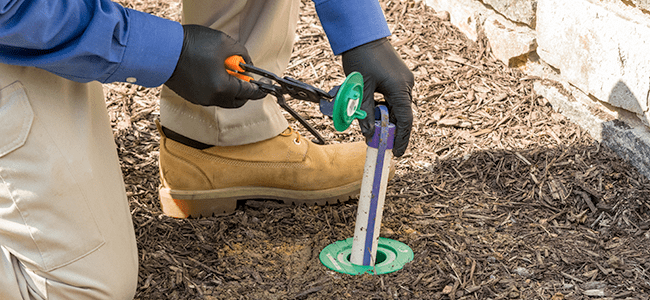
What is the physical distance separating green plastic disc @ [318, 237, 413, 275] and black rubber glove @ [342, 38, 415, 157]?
34 cm

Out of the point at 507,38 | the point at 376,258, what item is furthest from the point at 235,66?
the point at 507,38

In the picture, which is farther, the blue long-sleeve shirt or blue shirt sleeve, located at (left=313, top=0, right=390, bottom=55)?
blue shirt sleeve, located at (left=313, top=0, right=390, bottom=55)

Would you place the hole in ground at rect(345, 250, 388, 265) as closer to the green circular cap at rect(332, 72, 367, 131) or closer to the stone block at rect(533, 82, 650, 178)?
the green circular cap at rect(332, 72, 367, 131)

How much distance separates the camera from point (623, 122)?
226 cm

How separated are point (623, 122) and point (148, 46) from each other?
186 cm

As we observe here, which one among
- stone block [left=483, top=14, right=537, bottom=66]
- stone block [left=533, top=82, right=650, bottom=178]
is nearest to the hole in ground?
stone block [left=533, top=82, right=650, bottom=178]

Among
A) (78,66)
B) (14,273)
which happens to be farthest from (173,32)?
(14,273)

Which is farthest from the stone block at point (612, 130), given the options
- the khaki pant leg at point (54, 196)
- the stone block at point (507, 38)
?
the khaki pant leg at point (54, 196)

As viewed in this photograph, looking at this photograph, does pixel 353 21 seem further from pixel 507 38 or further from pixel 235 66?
pixel 507 38

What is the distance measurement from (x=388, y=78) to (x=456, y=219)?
632mm

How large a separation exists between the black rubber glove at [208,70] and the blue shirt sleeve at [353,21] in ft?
1.21

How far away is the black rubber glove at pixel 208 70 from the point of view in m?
1.39

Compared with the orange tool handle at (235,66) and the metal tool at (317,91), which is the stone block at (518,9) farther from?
the orange tool handle at (235,66)

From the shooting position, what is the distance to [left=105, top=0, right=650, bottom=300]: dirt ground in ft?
5.47
